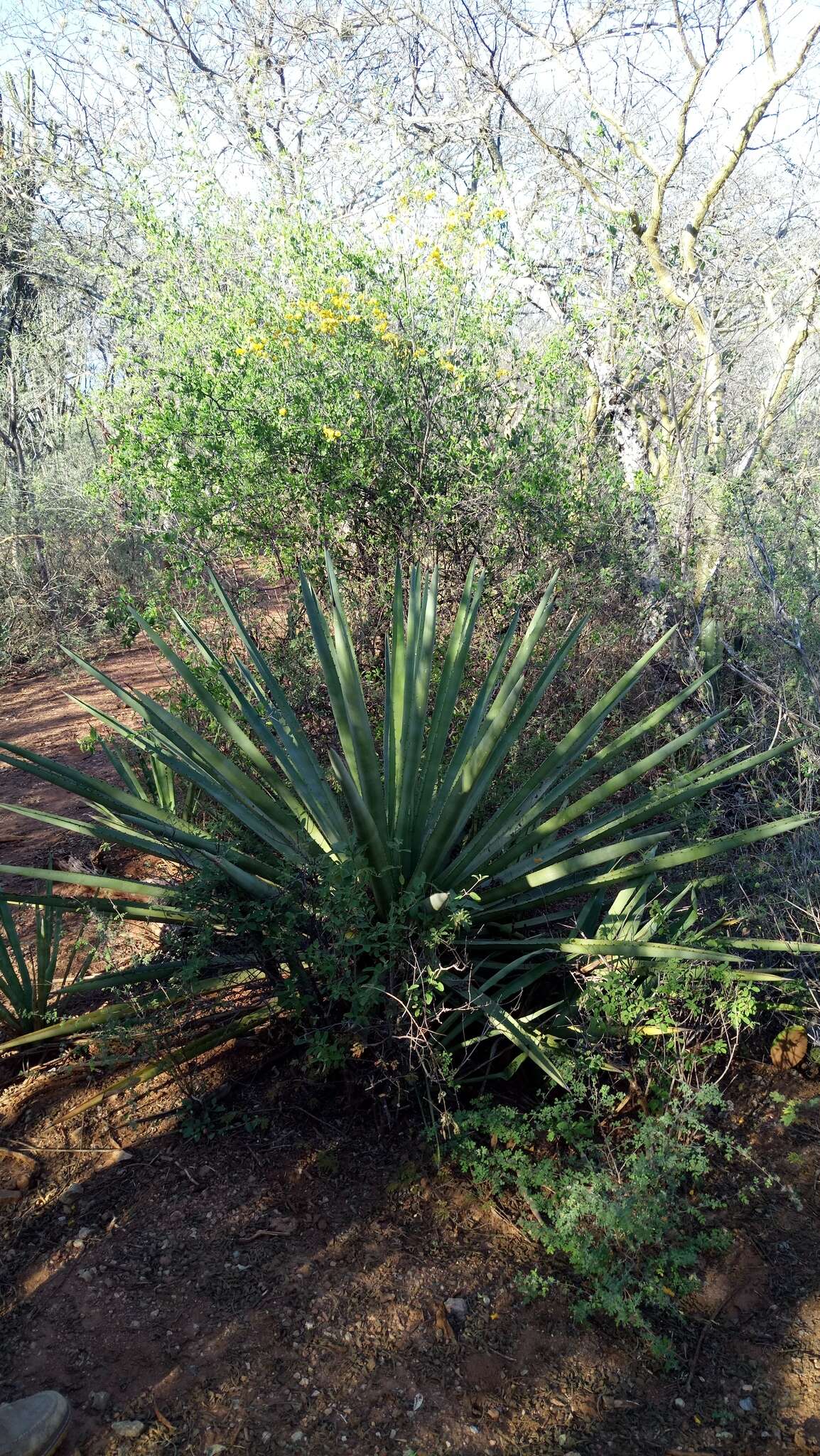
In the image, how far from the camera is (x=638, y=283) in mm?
6660

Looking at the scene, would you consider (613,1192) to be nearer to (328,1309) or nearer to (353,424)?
(328,1309)

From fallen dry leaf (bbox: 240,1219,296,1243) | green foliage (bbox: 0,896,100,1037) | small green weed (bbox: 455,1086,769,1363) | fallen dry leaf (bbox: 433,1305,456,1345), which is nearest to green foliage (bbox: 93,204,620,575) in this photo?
green foliage (bbox: 0,896,100,1037)

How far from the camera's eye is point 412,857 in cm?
319

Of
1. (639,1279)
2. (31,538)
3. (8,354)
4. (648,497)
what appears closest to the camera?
(639,1279)

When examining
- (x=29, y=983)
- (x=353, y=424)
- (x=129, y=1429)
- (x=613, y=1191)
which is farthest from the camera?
(x=353, y=424)

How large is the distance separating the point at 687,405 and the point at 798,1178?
4.93 m

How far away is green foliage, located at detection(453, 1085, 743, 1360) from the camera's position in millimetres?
2461

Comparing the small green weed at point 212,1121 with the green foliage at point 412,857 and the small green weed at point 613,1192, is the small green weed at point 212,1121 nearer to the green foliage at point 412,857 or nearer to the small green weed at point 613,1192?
the green foliage at point 412,857

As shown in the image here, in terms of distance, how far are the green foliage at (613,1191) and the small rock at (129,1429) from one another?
0.93 metres

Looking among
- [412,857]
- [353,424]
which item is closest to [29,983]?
[412,857]

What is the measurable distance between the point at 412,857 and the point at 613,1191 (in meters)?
1.12

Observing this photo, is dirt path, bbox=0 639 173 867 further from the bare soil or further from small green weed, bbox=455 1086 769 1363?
small green weed, bbox=455 1086 769 1363

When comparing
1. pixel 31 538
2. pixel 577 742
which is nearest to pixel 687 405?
pixel 577 742

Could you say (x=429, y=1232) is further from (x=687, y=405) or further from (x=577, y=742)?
(x=687, y=405)
